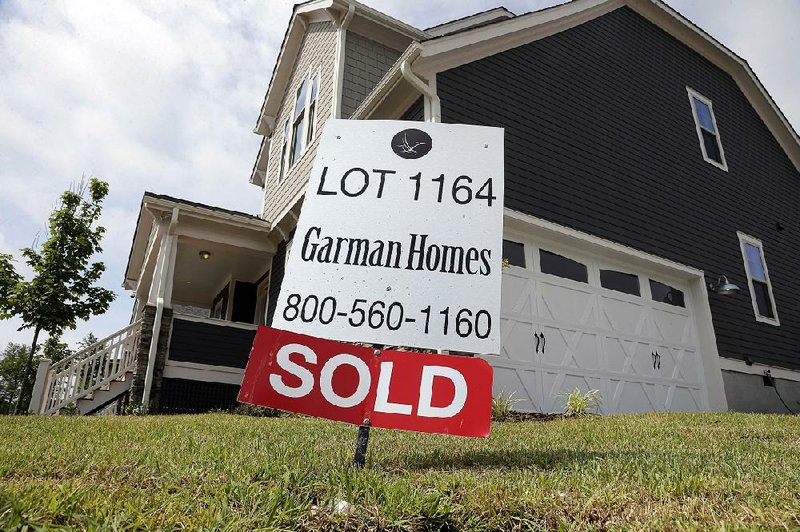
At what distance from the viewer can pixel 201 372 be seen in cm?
984

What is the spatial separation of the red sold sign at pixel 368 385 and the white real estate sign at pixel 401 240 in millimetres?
99

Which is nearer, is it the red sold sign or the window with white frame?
the red sold sign

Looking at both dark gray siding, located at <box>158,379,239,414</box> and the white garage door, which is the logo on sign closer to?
the white garage door

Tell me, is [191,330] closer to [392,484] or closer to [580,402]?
[580,402]

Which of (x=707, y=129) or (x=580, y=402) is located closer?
(x=580, y=402)

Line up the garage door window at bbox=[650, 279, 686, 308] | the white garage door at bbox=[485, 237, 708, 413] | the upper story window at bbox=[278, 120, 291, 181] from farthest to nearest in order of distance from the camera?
1. the upper story window at bbox=[278, 120, 291, 181]
2. the garage door window at bbox=[650, 279, 686, 308]
3. the white garage door at bbox=[485, 237, 708, 413]

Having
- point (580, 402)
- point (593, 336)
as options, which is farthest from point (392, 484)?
point (593, 336)

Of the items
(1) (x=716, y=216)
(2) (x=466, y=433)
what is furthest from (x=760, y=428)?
(1) (x=716, y=216)

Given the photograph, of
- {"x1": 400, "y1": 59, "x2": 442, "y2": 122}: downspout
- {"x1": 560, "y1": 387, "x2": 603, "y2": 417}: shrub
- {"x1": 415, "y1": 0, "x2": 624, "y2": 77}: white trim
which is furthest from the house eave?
{"x1": 560, "y1": 387, "x2": 603, "y2": 417}: shrub

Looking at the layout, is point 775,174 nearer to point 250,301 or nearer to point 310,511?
point 250,301

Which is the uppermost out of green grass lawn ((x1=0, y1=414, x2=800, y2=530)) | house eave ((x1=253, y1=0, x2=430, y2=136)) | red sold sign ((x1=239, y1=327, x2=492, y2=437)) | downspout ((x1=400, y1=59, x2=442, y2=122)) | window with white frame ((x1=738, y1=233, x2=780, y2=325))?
house eave ((x1=253, y1=0, x2=430, y2=136))

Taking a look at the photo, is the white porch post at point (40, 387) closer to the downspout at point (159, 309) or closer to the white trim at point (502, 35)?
the downspout at point (159, 309)

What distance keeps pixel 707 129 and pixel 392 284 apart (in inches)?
486

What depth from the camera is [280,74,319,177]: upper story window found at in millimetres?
11188
